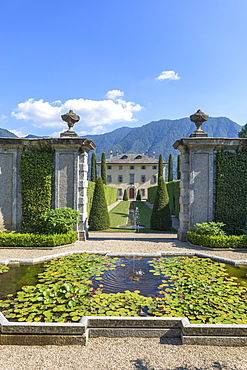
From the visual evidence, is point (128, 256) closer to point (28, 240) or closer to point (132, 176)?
point (28, 240)

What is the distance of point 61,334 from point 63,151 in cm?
939

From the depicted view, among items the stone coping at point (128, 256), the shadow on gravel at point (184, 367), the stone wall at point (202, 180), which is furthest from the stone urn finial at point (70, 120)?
the shadow on gravel at point (184, 367)

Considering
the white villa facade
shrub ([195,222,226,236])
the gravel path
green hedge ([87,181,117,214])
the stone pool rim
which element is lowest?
the gravel path

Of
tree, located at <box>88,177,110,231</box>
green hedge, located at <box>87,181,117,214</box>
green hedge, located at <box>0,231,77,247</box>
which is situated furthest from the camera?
green hedge, located at <box>87,181,117,214</box>

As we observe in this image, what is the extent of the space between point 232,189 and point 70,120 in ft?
29.6

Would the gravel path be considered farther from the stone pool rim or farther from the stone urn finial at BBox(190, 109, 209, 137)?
the stone urn finial at BBox(190, 109, 209, 137)

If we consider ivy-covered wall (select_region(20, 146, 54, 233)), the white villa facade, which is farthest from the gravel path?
the white villa facade

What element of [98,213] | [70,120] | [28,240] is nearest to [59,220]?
[28,240]

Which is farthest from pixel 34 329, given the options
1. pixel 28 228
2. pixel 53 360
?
pixel 28 228

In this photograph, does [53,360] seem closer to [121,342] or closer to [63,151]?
[121,342]

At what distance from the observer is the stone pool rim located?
482cm

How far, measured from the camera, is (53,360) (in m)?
4.28

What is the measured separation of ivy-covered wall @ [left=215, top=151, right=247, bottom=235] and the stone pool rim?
8.33 m

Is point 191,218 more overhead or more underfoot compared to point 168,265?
more overhead
